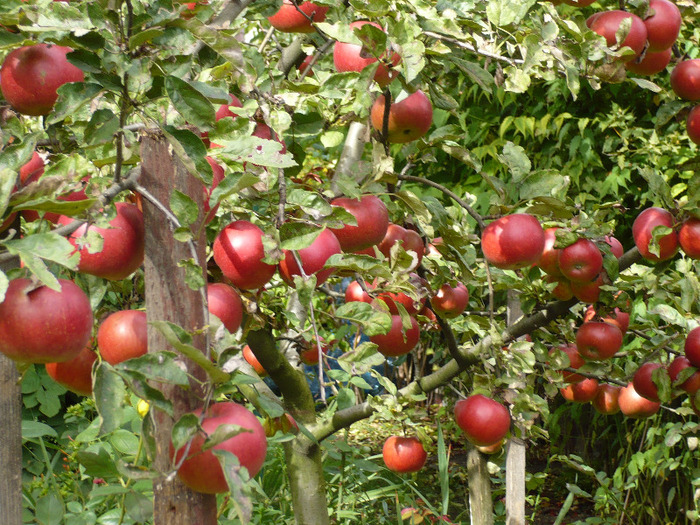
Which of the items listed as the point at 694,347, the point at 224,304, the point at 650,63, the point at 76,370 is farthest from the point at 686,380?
the point at 76,370

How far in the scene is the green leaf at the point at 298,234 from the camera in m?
0.72

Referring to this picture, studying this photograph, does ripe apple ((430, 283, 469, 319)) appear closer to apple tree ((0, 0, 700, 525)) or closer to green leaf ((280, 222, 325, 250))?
apple tree ((0, 0, 700, 525))

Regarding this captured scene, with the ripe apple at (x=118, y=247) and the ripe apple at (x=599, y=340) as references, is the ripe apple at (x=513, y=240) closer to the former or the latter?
the ripe apple at (x=599, y=340)

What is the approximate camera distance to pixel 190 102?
65 centimetres

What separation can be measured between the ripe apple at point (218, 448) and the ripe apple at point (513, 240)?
24.7 inches

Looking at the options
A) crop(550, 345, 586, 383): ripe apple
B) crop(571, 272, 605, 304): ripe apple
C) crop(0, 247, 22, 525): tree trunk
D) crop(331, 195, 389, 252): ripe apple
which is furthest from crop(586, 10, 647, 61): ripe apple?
crop(0, 247, 22, 525): tree trunk

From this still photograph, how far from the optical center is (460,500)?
3373 millimetres

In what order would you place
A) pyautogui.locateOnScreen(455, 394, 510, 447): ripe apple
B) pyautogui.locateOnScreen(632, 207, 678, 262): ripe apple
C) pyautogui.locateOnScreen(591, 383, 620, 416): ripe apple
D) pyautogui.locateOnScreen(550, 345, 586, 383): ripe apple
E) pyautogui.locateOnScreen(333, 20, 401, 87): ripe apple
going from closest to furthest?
pyautogui.locateOnScreen(333, 20, 401, 87): ripe apple
pyautogui.locateOnScreen(632, 207, 678, 262): ripe apple
pyautogui.locateOnScreen(455, 394, 510, 447): ripe apple
pyautogui.locateOnScreen(550, 345, 586, 383): ripe apple
pyautogui.locateOnScreen(591, 383, 620, 416): ripe apple

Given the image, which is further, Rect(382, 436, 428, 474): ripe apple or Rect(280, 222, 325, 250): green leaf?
Rect(382, 436, 428, 474): ripe apple

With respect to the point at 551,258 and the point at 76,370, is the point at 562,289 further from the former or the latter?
the point at 76,370

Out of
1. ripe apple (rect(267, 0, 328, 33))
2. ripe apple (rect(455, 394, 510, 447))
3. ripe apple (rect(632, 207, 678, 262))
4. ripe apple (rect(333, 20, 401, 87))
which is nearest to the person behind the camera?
ripe apple (rect(333, 20, 401, 87))

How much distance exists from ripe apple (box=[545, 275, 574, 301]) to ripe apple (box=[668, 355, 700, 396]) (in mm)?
291

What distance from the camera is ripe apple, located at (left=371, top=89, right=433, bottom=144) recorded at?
3.43 ft

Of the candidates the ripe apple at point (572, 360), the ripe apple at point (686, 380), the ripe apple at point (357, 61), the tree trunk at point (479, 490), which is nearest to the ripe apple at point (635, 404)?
the ripe apple at point (572, 360)
